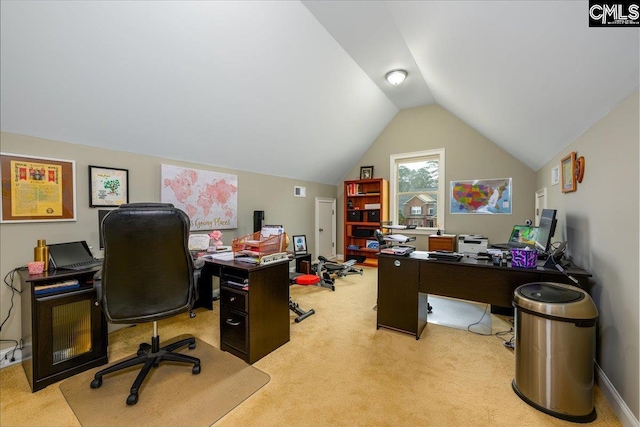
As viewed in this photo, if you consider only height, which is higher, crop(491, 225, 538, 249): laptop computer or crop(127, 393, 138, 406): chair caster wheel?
crop(491, 225, 538, 249): laptop computer

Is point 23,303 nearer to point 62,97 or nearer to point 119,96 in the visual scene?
point 62,97

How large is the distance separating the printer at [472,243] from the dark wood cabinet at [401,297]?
2345 mm

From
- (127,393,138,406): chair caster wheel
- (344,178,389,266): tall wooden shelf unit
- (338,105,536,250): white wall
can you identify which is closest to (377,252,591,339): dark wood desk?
(127,393,138,406): chair caster wheel

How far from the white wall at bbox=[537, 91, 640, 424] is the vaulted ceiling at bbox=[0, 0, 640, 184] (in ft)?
0.71

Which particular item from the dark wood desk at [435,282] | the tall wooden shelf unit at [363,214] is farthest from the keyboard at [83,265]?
the tall wooden shelf unit at [363,214]

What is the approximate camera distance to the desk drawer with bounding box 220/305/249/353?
7.11 feet

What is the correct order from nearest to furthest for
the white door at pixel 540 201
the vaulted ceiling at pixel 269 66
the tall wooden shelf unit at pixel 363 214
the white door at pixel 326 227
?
1. the vaulted ceiling at pixel 269 66
2. the white door at pixel 540 201
3. the tall wooden shelf unit at pixel 363 214
4. the white door at pixel 326 227

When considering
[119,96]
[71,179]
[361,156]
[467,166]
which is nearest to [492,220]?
[467,166]

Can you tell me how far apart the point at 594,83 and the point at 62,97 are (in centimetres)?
395

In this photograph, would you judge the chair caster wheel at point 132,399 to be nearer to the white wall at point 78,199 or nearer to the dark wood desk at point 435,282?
the white wall at point 78,199

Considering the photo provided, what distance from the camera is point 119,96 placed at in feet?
7.81

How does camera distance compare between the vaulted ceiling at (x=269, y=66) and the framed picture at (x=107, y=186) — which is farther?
the framed picture at (x=107, y=186)

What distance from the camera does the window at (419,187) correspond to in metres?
5.30

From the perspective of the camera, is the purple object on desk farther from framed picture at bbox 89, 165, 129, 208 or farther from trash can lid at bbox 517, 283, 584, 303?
framed picture at bbox 89, 165, 129, 208
